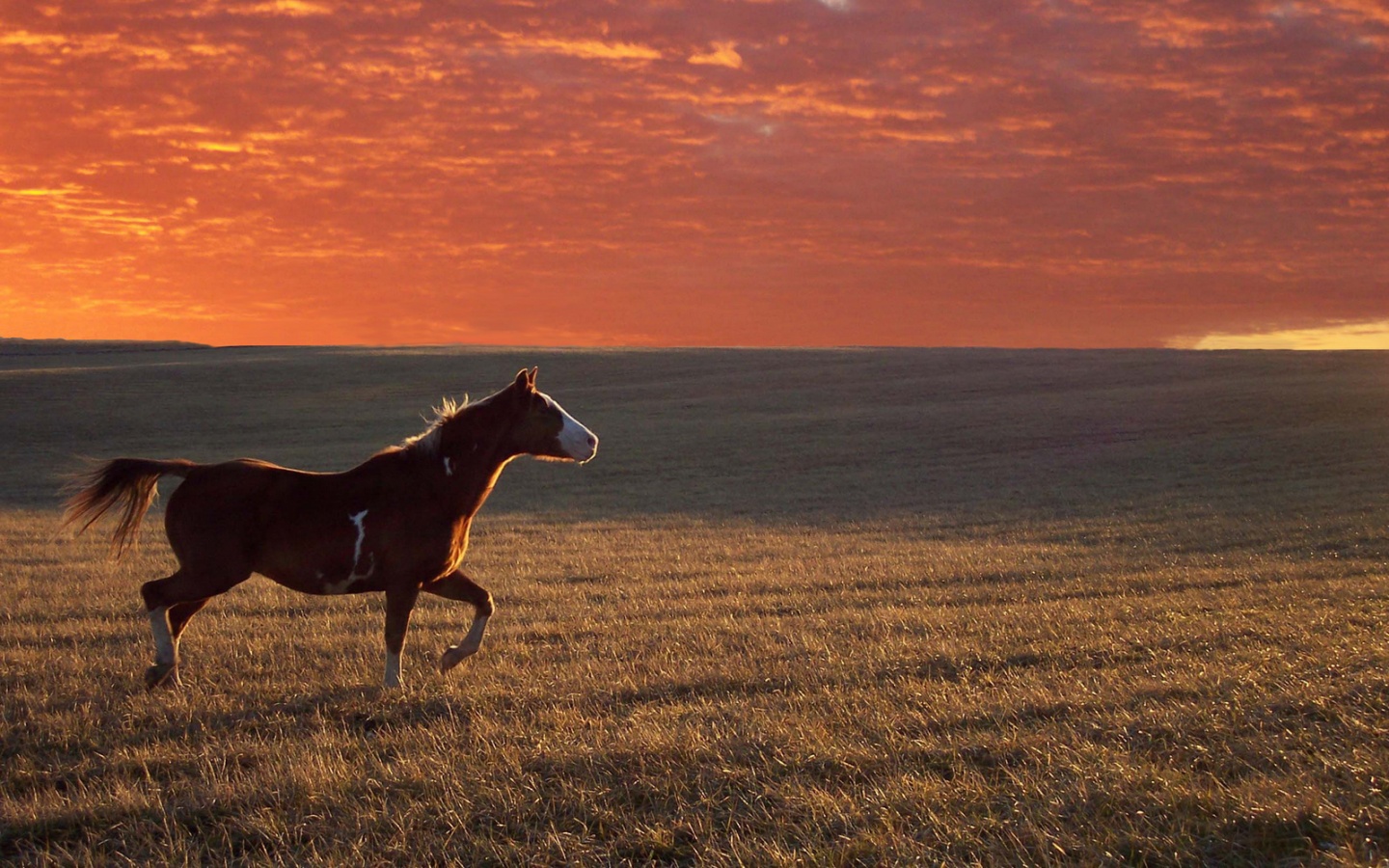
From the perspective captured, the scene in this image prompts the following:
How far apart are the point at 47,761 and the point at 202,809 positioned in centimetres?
165

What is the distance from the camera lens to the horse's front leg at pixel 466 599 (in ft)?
28.2

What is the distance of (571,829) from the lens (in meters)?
5.15

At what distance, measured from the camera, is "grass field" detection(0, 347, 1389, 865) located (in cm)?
500

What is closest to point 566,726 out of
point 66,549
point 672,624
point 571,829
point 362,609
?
point 571,829

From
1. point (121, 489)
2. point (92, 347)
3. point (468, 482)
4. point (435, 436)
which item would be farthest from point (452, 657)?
point (92, 347)

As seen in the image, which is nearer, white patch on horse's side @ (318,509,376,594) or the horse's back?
the horse's back

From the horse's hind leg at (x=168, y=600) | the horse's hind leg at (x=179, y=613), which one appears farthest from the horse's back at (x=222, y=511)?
the horse's hind leg at (x=179, y=613)

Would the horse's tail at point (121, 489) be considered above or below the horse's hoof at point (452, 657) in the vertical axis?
above

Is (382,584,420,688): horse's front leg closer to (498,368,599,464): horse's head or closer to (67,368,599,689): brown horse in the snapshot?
(67,368,599,689): brown horse

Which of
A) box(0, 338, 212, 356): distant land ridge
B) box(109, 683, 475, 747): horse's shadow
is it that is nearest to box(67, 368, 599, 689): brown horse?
box(109, 683, 475, 747): horse's shadow

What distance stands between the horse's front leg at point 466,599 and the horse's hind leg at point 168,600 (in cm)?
151

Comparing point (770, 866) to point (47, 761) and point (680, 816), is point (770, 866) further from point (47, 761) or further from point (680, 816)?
point (47, 761)

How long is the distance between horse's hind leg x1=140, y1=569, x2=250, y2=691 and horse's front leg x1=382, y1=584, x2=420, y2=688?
1.12 meters

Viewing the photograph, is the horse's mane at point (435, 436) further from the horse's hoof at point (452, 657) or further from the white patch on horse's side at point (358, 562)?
the horse's hoof at point (452, 657)
